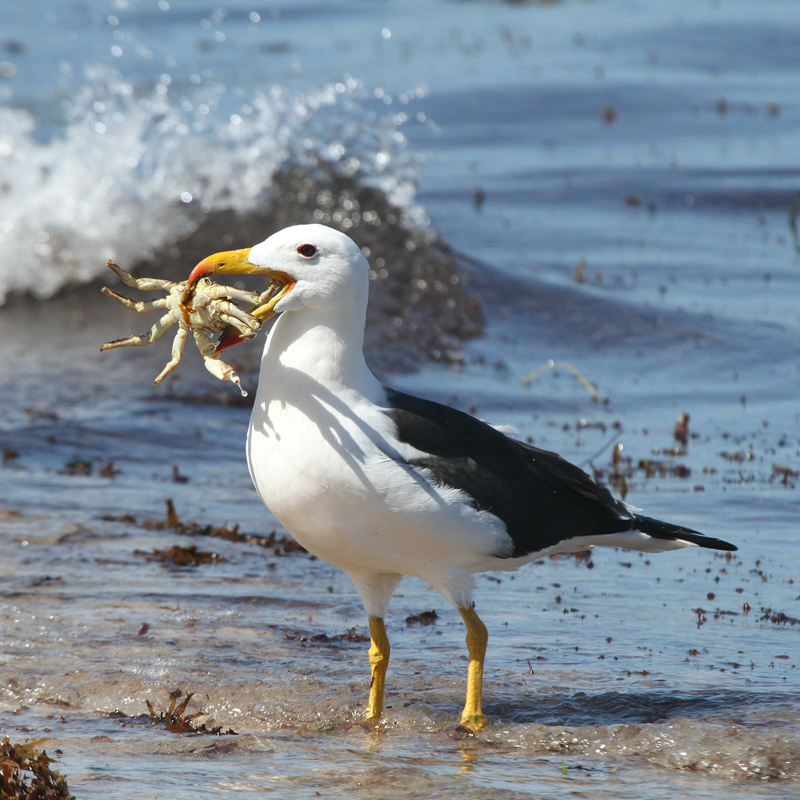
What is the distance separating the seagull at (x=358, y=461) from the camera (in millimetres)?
4738

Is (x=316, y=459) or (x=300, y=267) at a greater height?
(x=300, y=267)

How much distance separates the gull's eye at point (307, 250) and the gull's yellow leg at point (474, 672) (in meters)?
1.57

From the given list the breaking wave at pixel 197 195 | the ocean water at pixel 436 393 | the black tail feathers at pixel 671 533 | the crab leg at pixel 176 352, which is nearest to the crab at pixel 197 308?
the crab leg at pixel 176 352

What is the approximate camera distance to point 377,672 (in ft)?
16.9

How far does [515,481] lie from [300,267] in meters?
1.27

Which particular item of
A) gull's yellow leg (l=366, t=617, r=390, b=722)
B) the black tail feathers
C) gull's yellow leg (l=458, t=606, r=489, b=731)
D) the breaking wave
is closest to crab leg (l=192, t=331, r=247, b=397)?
gull's yellow leg (l=366, t=617, r=390, b=722)

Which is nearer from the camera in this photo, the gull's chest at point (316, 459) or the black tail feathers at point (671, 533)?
the gull's chest at point (316, 459)

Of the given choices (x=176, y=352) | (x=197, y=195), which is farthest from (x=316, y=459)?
(x=197, y=195)

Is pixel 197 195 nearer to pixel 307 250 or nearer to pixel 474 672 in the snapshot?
pixel 307 250

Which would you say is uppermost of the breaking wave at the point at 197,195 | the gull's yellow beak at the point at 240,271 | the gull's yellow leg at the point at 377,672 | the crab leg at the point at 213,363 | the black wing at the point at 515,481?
the breaking wave at the point at 197,195

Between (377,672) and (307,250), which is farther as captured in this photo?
(377,672)

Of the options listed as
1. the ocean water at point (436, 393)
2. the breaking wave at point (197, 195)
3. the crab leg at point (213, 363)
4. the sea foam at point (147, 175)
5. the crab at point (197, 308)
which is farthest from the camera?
the sea foam at point (147, 175)

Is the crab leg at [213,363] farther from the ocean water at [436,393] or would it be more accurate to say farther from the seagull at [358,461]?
the ocean water at [436,393]

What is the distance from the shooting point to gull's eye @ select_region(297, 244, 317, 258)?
4781 mm
